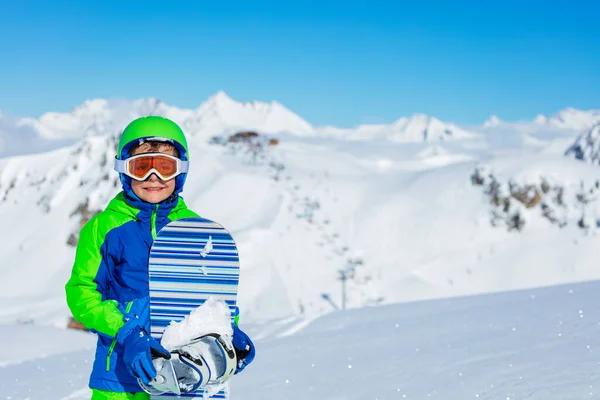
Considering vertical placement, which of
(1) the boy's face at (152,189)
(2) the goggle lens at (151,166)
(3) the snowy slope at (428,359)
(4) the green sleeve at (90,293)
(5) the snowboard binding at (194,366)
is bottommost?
(3) the snowy slope at (428,359)

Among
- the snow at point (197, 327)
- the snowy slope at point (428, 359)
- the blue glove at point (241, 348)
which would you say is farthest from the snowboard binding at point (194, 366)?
the snowy slope at point (428, 359)

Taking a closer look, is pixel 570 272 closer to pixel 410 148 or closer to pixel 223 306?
pixel 223 306

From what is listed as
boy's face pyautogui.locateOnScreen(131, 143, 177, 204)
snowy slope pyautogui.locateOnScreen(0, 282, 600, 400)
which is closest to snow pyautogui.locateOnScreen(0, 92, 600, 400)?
snowy slope pyautogui.locateOnScreen(0, 282, 600, 400)

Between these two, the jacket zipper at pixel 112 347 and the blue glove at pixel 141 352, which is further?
the jacket zipper at pixel 112 347

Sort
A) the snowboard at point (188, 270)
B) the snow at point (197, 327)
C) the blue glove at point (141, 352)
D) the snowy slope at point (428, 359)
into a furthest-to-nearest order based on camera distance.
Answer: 1. the snowy slope at point (428, 359)
2. the snowboard at point (188, 270)
3. the snow at point (197, 327)
4. the blue glove at point (141, 352)

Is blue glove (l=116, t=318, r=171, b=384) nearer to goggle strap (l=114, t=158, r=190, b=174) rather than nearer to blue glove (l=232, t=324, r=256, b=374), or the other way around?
blue glove (l=232, t=324, r=256, b=374)

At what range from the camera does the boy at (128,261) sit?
7.90 feet

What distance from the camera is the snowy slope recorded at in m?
4.50

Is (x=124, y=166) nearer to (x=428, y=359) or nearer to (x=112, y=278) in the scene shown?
(x=112, y=278)

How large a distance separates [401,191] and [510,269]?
31.6 feet

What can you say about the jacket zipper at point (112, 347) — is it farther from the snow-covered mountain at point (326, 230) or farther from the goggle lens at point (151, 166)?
the snow-covered mountain at point (326, 230)

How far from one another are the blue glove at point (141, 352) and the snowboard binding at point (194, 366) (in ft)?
0.10

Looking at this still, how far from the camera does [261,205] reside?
33.1m

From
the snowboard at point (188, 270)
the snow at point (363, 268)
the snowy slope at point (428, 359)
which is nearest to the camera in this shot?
the snowboard at point (188, 270)
